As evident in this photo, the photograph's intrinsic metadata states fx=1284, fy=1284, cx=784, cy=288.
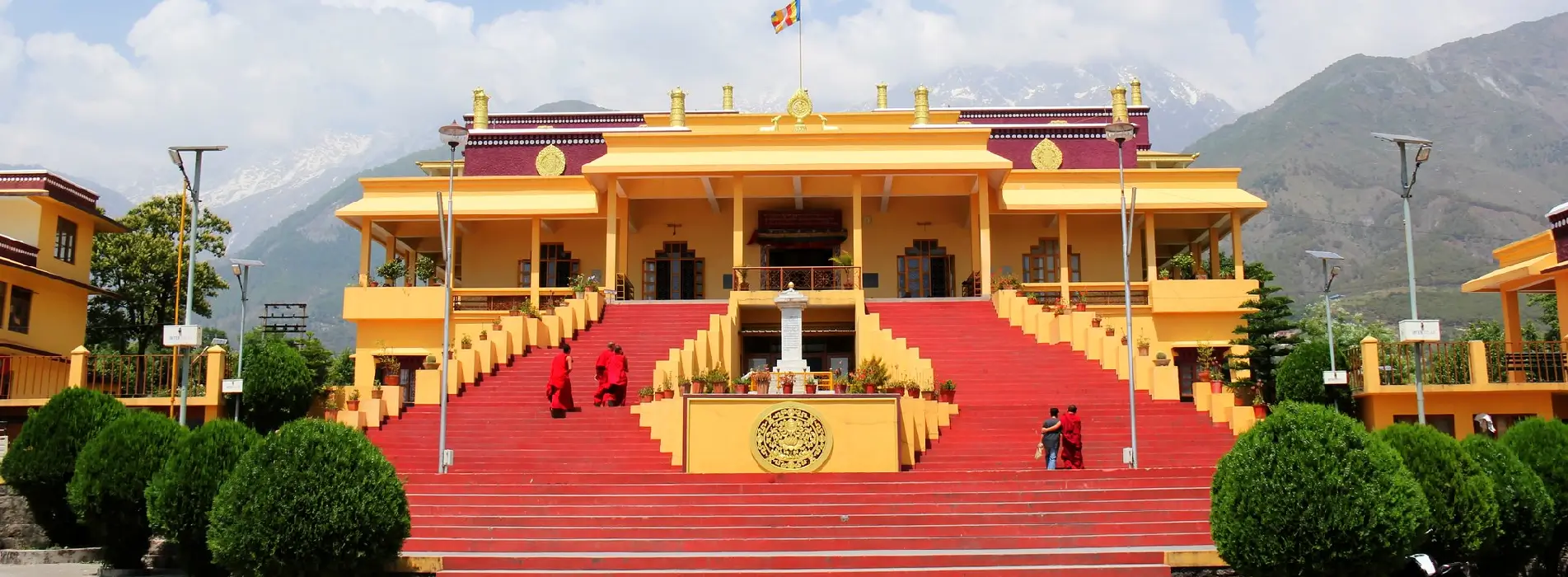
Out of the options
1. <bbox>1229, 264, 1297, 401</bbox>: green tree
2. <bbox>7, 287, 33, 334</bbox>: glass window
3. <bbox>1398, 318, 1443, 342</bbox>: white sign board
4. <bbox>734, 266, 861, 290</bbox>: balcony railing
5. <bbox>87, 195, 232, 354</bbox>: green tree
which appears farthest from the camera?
<bbox>87, 195, 232, 354</bbox>: green tree

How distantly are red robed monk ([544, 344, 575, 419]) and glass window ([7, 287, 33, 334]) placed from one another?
12.3 meters

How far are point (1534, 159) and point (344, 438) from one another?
160 metres

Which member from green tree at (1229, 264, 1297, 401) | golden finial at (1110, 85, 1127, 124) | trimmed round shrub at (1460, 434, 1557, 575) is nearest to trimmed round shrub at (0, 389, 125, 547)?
trimmed round shrub at (1460, 434, 1557, 575)

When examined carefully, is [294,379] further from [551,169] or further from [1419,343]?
[1419,343]

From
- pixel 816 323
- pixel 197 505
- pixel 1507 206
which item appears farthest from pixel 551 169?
pixel 1507 206

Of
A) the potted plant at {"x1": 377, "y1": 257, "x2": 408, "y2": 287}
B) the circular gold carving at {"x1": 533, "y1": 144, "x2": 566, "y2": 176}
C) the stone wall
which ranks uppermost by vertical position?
the circular gold carving at {"x1": 533, "y1": 144, "x2": 566, "y2": 176}

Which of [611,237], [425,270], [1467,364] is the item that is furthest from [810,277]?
[1467,364]

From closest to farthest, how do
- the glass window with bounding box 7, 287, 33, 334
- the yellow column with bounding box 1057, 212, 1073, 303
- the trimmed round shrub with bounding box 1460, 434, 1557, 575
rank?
the trimmed round shrub with bounding box 1460, 434, 1557, 575 < the glass window with bounding box 7, 287, 33, 334 < the yellow column with bounding box 1057, 212, 1073, 303

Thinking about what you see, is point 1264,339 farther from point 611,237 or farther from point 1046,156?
point 611,237

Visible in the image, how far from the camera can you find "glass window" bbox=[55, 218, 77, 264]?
25969 mm

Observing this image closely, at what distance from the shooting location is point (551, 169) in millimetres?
31938

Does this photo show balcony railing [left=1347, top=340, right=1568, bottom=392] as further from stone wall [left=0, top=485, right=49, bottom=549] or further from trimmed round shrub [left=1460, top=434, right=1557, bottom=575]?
stone wall [left=0, top=485, right=49, bottom=549]

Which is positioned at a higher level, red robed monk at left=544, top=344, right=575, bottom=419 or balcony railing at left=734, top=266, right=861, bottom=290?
balcony railing at left=734, top=266, right=861, bottom=290

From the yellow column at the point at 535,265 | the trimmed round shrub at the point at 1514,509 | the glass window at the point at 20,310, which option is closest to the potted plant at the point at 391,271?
the yellow column at the point at 535,265
